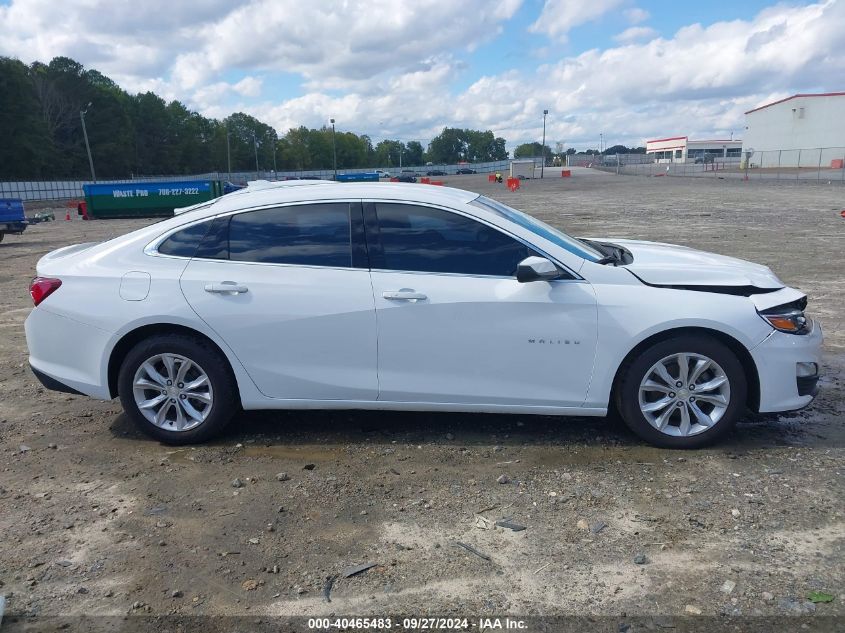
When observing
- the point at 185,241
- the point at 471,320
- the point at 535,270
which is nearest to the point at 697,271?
the point at 535,270

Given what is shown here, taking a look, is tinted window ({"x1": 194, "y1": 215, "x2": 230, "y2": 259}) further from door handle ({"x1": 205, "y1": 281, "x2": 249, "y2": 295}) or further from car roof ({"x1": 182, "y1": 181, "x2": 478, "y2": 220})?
door handle ({"x1": 205, "y1": 281, "x2": 249, "y2": 295})

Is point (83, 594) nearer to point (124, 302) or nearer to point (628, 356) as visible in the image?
point (124, 302)

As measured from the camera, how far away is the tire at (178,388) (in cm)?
454

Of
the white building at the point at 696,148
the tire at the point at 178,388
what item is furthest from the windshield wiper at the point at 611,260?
the white building at the point at 696,148

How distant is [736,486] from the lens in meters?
3.96

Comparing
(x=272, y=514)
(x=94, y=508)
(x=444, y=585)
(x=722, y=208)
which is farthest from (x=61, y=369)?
(x=722, y=208)

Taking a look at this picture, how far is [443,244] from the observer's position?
4500mm

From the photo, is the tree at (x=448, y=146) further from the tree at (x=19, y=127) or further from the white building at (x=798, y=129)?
the tree at (x=19, y=127)

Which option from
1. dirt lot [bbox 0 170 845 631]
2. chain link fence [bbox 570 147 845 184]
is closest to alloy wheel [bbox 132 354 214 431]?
dirt lot [bbox 0 170 845 631]

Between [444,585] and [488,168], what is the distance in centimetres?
15186

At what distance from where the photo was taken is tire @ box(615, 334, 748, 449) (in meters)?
4.29

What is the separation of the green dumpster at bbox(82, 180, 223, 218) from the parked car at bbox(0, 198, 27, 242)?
11.0m

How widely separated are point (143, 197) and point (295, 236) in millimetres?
29660

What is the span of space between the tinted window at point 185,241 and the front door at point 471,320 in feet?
3.91
